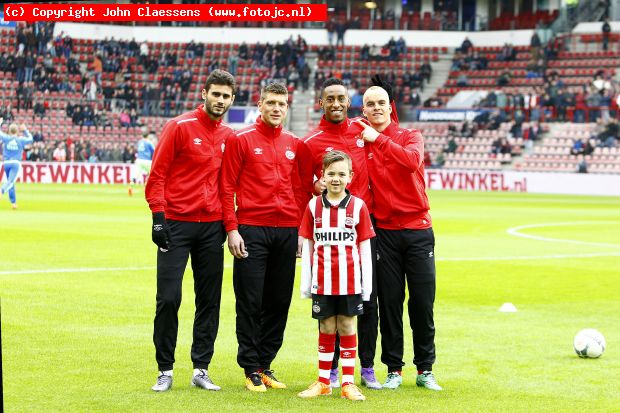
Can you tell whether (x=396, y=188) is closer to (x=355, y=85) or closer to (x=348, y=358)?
(x=348, y=358)

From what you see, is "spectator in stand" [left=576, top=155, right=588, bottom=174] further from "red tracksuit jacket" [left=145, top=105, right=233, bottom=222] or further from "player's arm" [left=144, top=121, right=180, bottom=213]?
"player's arm" [left=144, top=121, right=180, bottom=213]

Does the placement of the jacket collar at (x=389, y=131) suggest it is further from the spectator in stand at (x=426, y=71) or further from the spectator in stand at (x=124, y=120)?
the spectator in stand at (x=426, y=71)

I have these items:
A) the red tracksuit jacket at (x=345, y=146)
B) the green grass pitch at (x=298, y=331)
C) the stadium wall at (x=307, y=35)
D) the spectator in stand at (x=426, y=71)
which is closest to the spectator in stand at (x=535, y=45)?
the stadium wall at (x=307, y=35)

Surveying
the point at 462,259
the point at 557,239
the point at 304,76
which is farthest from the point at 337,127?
the point at 304,76

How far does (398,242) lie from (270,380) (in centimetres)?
146

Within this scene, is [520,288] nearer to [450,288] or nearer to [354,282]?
[450,288]

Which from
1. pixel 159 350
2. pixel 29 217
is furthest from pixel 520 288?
pixel 29 217

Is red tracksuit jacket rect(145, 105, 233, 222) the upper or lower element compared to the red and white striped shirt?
upper

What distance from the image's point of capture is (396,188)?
841 cm

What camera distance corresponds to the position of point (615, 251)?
19891 millimetres

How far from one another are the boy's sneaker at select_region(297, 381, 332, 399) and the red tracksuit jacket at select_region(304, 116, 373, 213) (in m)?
1.43

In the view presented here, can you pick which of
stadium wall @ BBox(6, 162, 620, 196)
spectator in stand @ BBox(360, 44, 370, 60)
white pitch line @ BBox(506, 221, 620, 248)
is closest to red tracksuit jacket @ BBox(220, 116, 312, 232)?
white pitch line @ BBox(506, 221, 620, 248)

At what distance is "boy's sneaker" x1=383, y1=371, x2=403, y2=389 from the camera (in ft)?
27.2

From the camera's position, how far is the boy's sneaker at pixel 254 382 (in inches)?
320
